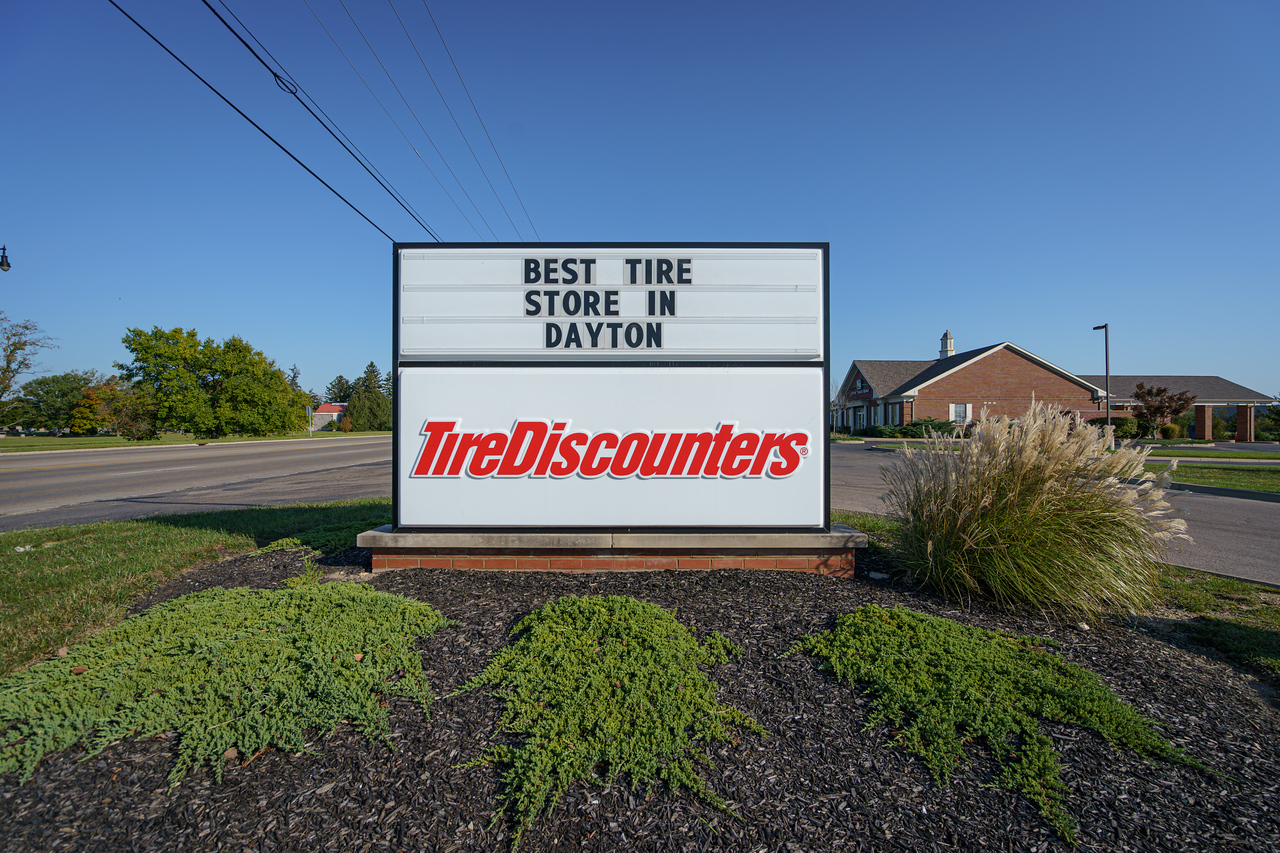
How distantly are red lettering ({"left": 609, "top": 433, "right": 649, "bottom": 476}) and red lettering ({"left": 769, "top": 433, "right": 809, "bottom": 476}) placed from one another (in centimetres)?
123

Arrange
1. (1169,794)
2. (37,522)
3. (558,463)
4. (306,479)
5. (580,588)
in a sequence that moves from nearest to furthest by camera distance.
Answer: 1. (1169,794)
2. (580,588)
3. (558,463)
4. (37,522)
5. (306,479)

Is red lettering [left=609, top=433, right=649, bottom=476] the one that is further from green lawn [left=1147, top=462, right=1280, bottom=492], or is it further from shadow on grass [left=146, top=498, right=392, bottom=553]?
green lawn [left=1147, top=462, right=1280, bottom=492]

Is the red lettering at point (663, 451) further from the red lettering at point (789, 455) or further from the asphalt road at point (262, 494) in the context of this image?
the asphalt road at point (262, 494)

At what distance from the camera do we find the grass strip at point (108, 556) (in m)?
4.14

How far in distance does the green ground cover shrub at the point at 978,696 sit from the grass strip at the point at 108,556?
5.24 metres

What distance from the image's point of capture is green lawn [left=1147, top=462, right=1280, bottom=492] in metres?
13.2

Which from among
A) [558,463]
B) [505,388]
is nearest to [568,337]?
[505,388]

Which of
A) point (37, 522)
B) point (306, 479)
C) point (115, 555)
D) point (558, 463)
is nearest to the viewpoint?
point (558, 463)

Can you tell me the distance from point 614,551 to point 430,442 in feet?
6.64

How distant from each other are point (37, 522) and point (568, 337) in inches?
420

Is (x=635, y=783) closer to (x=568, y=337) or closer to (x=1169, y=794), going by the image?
(x=1169, y=794)

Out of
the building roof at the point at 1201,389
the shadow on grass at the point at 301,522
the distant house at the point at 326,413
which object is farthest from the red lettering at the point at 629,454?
the distant house at the point at 326,413

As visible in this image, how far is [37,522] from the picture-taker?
939 centimetres

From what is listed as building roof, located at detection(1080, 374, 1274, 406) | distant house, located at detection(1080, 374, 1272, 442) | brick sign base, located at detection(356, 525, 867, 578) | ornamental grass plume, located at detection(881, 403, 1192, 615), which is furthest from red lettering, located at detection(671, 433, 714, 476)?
building roof, located at detection(1080, 374, 1274, 406)
